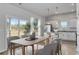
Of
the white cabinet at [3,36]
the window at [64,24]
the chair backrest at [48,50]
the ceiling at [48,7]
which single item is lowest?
the chair backrest at [48,50]

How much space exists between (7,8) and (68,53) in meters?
1.25

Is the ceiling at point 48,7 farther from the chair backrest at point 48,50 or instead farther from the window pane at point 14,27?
the chair backrest at point 48,50

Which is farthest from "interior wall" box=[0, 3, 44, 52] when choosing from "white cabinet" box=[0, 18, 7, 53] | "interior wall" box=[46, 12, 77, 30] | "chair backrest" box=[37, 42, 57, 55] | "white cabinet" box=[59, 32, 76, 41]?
"white cabinet" box=[59, 32, 76, 41]

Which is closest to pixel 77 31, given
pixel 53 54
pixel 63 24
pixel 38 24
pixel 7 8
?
pixel 63 24

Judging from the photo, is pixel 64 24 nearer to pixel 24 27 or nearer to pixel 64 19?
pixel 64 19

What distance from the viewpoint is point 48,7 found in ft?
5.92

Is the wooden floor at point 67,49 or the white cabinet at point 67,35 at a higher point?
the white cabinet at point 67,35

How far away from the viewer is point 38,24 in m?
1.89

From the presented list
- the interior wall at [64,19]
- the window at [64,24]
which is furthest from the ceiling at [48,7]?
the window at [64,24]

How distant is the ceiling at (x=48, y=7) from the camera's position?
1776 mm

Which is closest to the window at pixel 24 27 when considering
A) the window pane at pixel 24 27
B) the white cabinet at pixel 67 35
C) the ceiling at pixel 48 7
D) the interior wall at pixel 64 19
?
the window pane at pixel 24 27

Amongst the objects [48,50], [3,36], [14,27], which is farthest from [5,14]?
[48,50]

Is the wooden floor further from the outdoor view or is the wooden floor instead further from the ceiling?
the ceiling
